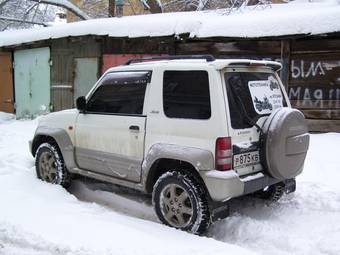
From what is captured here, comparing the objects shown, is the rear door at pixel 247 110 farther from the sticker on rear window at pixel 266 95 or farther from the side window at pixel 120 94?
the side window at pixel 120 94

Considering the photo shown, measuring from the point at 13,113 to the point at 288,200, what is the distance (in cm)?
1260

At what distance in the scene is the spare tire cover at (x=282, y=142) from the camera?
4840 millimetres

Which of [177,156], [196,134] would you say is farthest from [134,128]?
[196,134]

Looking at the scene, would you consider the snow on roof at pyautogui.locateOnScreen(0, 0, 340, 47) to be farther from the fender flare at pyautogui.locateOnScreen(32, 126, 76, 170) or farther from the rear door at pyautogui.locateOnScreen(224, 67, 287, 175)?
the fender flare at pyautogui.locateOnScreen(32, 126, 76, 170)

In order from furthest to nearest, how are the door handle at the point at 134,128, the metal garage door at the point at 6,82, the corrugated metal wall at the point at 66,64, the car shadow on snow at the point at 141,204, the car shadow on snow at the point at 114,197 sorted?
the metal garage door at the point at 6,82 → the corrugated metal wall at the point at 66,64 → the car shadow on snow at the point at 114,197 → the door handle at the point at 134,128 → the car shadow on snow at the point at 141,204

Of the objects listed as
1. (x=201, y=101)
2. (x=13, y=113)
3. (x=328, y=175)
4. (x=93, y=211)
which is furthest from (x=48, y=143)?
(x=13, y=113)

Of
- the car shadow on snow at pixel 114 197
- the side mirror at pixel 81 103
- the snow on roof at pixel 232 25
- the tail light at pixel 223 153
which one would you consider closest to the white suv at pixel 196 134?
the tail light at pixel 223 153

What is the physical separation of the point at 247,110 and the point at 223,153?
645 mm

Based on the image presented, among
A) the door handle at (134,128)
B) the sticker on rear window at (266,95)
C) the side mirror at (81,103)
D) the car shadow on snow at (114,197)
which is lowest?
the car shadow on snow at (114,197)

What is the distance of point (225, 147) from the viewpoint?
14.9ft

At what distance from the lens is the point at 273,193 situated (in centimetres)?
580

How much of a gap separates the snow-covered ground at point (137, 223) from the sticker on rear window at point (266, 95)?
1288 millimetres

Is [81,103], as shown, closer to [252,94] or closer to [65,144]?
[65,144]

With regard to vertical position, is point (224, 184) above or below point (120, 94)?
below
